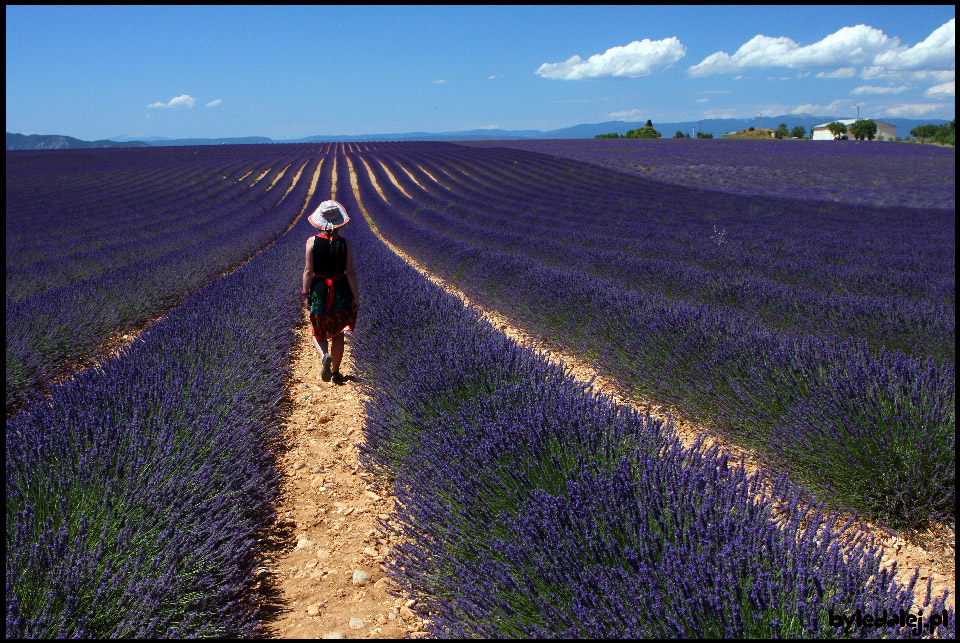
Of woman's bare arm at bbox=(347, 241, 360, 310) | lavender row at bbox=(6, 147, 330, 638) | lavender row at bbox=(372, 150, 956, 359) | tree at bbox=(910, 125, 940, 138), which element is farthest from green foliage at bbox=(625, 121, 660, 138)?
lavender row at bbox=(6, 147, 330, 638)

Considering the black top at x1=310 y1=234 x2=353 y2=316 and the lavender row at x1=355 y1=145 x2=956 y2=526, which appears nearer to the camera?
the lavender row at x1=355 y1=145 x2=956 y2=526

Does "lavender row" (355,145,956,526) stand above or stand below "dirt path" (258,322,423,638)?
above

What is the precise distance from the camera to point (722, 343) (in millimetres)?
3049

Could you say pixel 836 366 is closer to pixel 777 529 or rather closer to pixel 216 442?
pixel 777 529

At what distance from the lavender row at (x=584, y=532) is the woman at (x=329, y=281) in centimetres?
Answer: 129

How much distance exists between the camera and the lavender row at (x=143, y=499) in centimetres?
131

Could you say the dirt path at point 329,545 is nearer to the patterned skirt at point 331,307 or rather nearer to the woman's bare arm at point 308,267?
the patterned skirt at point 331,307

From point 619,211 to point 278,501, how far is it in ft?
36.3

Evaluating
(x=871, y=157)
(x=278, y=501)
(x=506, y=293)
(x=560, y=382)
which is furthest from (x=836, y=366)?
(x=871, y=157)

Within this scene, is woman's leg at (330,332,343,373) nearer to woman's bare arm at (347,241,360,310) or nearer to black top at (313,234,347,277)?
woman's bare arm at (347,241,360,310)

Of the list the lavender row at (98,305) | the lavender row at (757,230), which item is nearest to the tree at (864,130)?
the lavender row at (757,230)

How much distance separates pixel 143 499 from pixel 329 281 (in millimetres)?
1986

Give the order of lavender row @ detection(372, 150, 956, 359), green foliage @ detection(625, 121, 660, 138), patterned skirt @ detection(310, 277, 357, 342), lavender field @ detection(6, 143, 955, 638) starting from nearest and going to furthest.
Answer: lavender field @ detection(6, 143, 955, 638), lavender row @ detection(372, 150, 956, 359), patterned skirt @ detection(310, 277, 357, 342), green foliage @ detection(625, 121, 660, 138)

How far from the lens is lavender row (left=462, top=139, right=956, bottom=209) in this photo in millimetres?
15938
